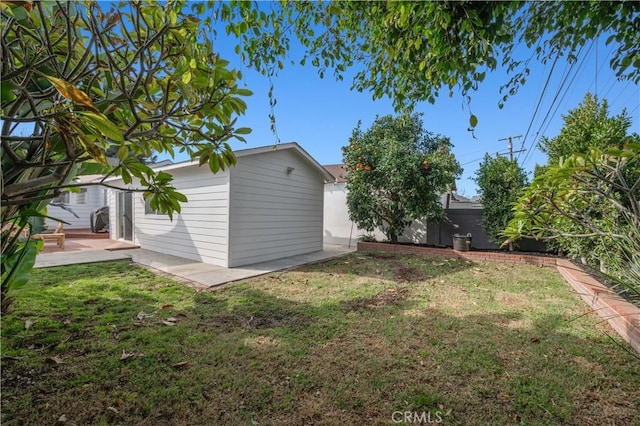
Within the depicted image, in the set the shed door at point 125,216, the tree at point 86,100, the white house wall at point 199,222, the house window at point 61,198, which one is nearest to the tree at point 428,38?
the tree at point 86,100

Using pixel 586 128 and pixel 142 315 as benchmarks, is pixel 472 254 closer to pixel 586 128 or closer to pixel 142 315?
pixel 586 128

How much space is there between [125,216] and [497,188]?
12.9 meters

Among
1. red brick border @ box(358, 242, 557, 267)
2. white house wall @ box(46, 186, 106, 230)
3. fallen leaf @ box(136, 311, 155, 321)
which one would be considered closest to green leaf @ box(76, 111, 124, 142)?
fallen leaf @ box(136, 311, 155, 321)

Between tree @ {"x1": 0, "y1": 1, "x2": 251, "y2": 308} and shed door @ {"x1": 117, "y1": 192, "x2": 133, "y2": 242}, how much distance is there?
10.8 meters

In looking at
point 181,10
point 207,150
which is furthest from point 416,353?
point 181,10

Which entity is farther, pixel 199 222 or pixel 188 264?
pixel 199 222

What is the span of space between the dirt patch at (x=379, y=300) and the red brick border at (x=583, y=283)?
2545 millimetres

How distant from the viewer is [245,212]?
295 inches

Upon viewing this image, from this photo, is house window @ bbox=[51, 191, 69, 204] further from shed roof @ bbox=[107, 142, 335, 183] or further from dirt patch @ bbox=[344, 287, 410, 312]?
dirt patch @ bbox=[344, 287, 410, 312]

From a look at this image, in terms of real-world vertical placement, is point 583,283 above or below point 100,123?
below

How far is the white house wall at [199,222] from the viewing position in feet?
23.7

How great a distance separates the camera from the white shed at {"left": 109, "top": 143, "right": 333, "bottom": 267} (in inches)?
285

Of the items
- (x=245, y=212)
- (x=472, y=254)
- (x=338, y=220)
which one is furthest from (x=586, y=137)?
(x=338, y=220)

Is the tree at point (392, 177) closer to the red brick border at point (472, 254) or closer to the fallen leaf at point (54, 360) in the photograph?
the red brick border at point (472, 254)
